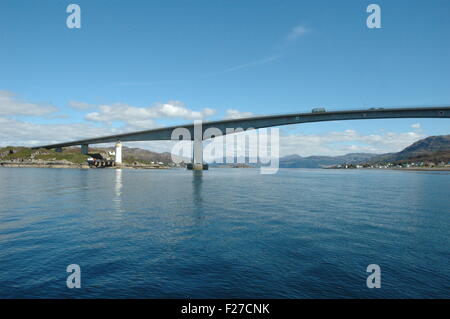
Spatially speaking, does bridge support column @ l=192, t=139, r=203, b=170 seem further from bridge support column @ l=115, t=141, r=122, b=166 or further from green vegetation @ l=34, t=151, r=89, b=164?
green vegetation @ l=34, t=151, r=89, b=164

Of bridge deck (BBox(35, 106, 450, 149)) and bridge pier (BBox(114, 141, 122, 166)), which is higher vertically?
bridge deck (BBox(35, 106, 450, 149))

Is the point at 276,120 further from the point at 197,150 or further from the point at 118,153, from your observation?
the point at 118,153

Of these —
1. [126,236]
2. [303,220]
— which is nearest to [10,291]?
[126,236]

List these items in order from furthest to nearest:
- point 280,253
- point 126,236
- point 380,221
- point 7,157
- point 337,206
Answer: point 7,157
point 337,206
point 380,221
point 126,236
point 280,253

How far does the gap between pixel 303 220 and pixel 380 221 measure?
7362 millimetres

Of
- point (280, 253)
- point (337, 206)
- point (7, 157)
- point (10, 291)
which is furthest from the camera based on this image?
point (7, 157)

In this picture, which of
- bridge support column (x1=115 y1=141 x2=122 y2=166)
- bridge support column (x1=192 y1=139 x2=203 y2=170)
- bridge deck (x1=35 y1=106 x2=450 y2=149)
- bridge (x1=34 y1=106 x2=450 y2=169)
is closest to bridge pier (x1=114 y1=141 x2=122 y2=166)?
bridge support column (x1=115 y1=141 x2=122 y2=166)

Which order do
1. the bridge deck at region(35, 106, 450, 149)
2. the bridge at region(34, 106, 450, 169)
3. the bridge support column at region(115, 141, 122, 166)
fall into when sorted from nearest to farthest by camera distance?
the bridge deck at region(35, 106, 450, 149)
the bridge at region(34, 106, 450, 169)
the bridge support column at region(115, 141, 122, 166)

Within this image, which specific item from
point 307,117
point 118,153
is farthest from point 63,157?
point 307,117

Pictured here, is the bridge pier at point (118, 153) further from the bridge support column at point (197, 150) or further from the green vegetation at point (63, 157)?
the bridge support column at point (197, 150)

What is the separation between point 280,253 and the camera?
16078 millimetres

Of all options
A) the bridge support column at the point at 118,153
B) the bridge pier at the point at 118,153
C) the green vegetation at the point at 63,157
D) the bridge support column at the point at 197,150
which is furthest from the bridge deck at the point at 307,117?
the green vegetation at the point at 63,157
